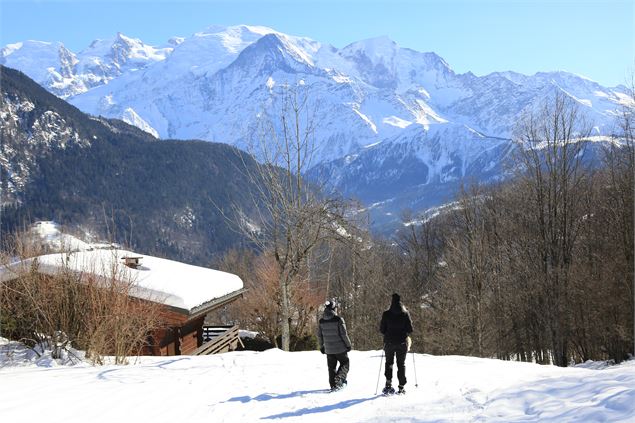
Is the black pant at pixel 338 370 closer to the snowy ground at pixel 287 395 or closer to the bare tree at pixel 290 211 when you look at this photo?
the snowy ground at pixel 287 395

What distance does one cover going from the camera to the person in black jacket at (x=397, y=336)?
30.0 ft

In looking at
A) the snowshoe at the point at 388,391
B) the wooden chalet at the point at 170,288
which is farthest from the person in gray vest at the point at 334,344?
the wooden chalet at the point at 170,288

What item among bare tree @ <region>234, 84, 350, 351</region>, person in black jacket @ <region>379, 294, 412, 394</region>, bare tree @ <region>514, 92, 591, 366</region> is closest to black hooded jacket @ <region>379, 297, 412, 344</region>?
person in black jacket @ <region>379, 294, 412, 394</region>

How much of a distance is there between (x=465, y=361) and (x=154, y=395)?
8.01 meters

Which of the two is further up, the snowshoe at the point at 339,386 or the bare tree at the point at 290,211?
the bare tree at the point at 290,211

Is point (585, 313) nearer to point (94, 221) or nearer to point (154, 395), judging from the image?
point (154, 395)

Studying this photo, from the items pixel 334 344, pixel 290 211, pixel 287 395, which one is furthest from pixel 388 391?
pixel 290 211

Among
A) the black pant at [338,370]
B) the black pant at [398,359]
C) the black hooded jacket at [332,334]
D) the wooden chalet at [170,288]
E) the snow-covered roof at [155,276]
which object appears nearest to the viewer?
the black pant at [398,359]

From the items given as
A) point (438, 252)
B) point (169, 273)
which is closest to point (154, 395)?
point (169, 273)

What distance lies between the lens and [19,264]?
42.4 feet

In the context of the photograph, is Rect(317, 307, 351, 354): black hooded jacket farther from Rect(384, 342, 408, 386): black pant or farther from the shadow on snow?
the shadow on snow

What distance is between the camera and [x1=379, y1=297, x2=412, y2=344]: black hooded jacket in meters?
9.23

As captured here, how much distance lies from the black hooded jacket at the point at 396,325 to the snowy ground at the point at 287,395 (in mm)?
1006

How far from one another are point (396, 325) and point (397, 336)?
0.64ft
